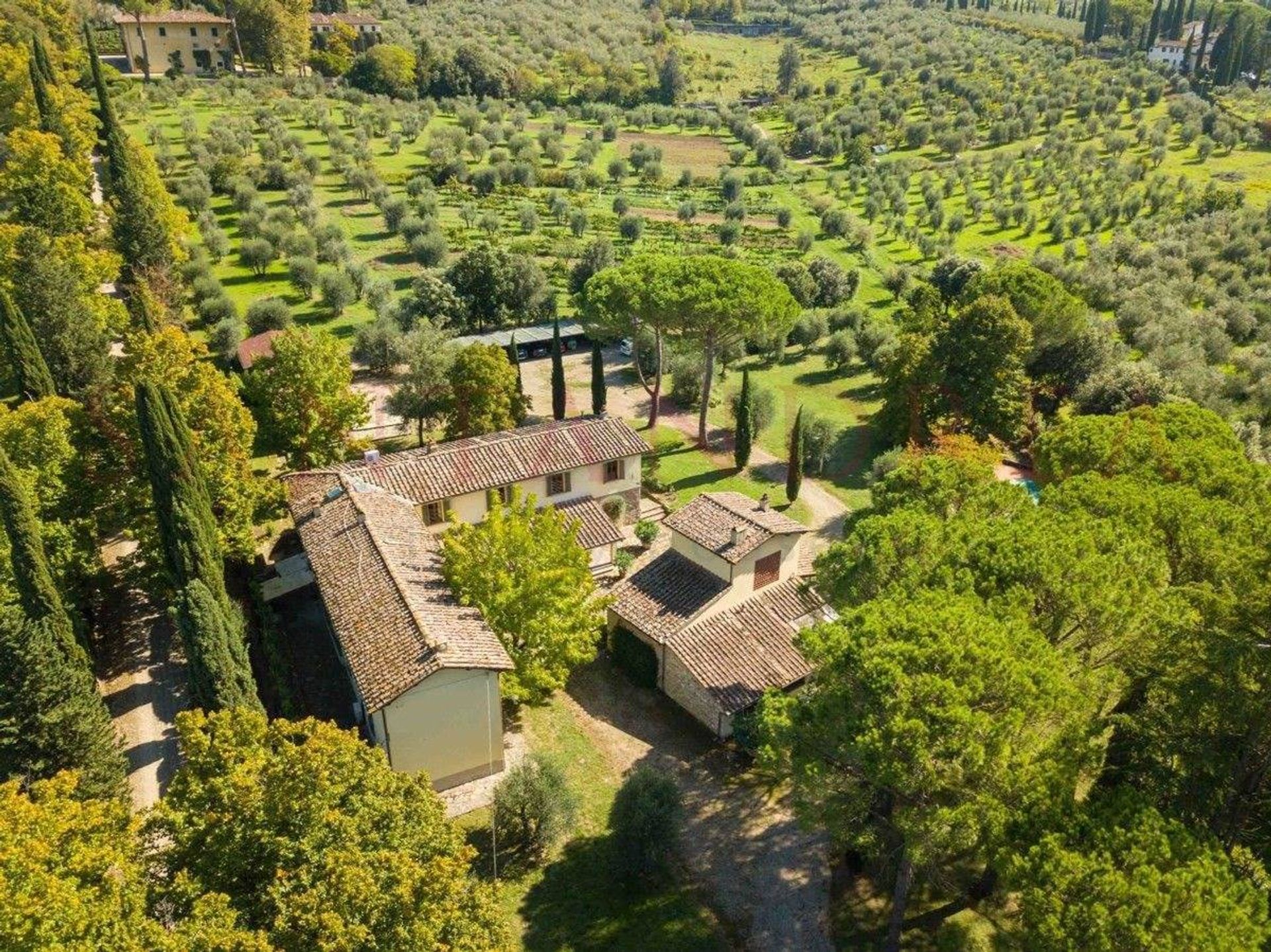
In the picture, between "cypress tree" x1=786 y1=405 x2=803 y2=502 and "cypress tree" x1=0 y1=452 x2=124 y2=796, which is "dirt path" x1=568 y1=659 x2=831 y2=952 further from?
"cypress tree" x1=786 y1=405 x2=803 y2=502

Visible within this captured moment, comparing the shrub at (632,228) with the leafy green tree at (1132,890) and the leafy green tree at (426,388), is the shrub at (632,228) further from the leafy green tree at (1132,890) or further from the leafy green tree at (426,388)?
the leafy green tree at (1132,890)

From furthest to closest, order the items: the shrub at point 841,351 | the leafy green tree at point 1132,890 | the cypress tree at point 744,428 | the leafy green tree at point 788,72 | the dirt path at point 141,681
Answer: the leafy green tree at point 788,72 → the shrub at point 841,351 → the cypress tree at point 744,428 → the dirt path at point 141,681 → the leafy green tree at point 1132,890

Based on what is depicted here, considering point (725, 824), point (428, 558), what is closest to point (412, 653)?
point (428, 558)

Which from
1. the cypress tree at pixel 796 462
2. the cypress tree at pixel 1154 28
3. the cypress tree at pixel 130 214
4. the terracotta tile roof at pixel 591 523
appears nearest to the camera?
the terracotta tile roof at pixel 591 523

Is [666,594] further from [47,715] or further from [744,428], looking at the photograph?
[47,715]

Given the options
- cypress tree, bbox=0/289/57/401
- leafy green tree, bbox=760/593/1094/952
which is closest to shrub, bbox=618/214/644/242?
cypress tree, bbox=0/289/57/401

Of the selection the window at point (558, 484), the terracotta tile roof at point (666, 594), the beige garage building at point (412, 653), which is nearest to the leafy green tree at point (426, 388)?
the window at point (558, 484)
